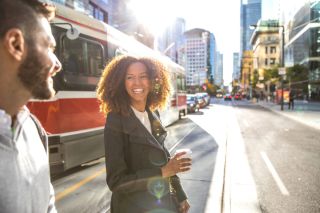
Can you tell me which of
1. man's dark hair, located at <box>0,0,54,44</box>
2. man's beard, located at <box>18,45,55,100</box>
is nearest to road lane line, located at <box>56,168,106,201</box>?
man's beard, located at <box>18,45,55,100</box>

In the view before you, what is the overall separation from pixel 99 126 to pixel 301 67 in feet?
168

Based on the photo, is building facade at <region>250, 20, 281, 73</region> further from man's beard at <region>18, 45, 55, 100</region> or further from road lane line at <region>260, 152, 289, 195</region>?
man's beard at <region>18, 45, 55, 100</region>

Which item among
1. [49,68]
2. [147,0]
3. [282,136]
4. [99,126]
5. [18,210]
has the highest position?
[147,0]

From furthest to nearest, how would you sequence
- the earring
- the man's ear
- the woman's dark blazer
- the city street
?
the city street, the earring, the woman's dark blazer, the man's ear

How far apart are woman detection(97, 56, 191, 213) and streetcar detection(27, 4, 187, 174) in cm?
366

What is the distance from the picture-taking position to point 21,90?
3.72 ft

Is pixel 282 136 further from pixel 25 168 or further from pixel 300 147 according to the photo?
pixel 25 168

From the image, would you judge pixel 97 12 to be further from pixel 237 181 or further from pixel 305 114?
pixel 237 181

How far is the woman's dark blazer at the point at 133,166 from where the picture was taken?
1984mm

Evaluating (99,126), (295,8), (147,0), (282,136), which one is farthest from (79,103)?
(295,8)

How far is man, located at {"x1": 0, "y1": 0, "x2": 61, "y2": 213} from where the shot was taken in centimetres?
106

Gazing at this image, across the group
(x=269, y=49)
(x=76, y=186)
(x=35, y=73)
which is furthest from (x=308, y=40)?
(x=35, y=73)

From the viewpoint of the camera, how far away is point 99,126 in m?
7.62

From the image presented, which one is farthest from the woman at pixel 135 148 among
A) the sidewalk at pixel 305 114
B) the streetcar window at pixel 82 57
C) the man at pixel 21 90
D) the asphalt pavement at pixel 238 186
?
the sidewalk at pixel 305 114
